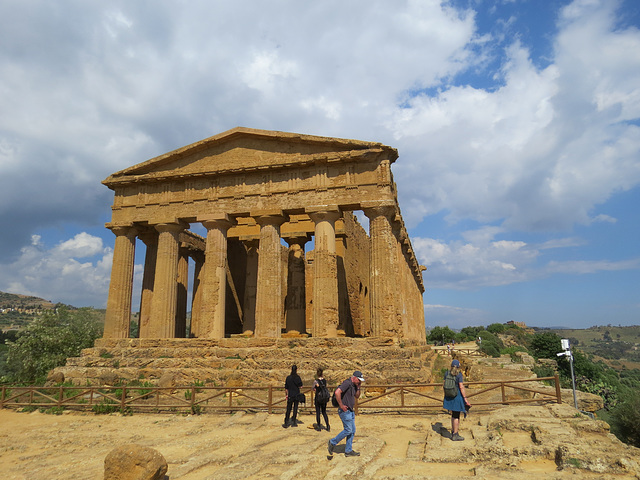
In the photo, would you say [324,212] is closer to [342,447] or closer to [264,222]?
[264,222]

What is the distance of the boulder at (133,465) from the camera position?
6.00m

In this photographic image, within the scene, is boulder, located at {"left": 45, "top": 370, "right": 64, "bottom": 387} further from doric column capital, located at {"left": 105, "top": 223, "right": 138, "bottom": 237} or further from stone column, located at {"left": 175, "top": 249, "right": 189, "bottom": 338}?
stone column, located at {"left": 175, "top": 249, "right": 189, "bottom": 338}

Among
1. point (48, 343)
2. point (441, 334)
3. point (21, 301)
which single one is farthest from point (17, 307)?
point (48, 343)

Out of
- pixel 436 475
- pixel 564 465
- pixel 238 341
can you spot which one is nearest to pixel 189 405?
pixel 238 341

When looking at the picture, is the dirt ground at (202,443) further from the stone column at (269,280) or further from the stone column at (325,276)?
the stone column at (269,280)

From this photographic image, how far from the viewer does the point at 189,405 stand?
1215cm

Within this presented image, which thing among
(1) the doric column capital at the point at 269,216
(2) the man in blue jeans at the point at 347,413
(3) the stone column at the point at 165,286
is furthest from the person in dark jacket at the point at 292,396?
(3) the stone column at the point at 165,286

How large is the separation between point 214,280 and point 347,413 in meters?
12.9

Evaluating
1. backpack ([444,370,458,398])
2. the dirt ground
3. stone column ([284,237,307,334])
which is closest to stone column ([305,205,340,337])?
stone column ([284,237,307,334])

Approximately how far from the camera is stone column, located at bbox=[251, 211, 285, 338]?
60.8 ft

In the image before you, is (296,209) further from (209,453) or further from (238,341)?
(209,453)

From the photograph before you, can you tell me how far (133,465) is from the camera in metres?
6.07

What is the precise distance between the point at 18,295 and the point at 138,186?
166 meters

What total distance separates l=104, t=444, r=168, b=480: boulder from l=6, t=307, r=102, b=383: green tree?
889 inches
